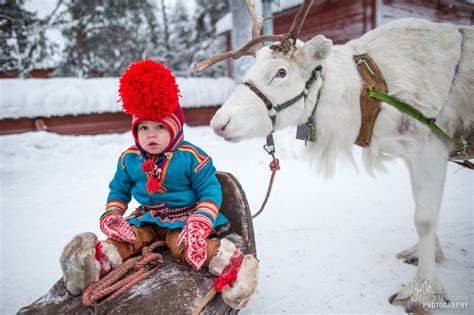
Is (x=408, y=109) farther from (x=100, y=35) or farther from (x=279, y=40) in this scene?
(x=100, y=35)

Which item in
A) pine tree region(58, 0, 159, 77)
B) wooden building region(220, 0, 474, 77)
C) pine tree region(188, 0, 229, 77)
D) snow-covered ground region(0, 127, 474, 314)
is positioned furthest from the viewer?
pine tree region(188, 0, 229, 77)

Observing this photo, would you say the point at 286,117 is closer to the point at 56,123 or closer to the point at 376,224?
the point at 376,224

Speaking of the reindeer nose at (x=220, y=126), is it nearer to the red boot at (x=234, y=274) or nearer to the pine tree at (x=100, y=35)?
the red boot at (x=234, y=274)

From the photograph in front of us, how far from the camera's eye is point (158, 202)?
1815mm

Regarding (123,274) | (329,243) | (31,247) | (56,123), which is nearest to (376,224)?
(329,243)

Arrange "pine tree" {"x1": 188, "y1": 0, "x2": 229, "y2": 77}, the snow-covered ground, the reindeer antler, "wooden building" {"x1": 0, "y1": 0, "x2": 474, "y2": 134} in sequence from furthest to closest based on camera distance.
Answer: "pine tree" {"x1": 188, "y1": 0, "x2": 229, "y2": 77} < "wooden building" {"x1": 0, "y1": 0, "x2": 474, "y2": 134} < the snow-covered ground < the reindeer antler

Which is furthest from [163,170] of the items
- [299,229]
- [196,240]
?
[299,229]

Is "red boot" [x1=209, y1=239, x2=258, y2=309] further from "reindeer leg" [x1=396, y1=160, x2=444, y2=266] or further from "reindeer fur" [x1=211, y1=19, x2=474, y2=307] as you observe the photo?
"reindeer leg" [x1=396, y1=160, x2=444, y2=266]

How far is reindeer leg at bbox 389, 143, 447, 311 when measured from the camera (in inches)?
73.3

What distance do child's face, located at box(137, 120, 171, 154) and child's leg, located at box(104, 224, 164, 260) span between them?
489mm

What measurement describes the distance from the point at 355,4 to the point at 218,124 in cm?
916

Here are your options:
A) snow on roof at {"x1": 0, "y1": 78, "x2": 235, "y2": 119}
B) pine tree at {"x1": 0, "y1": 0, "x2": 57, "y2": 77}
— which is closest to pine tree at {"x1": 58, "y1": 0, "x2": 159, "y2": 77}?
pine tree at {"x1": 0, "y1": 0, "x2": 57, "y2": 77}

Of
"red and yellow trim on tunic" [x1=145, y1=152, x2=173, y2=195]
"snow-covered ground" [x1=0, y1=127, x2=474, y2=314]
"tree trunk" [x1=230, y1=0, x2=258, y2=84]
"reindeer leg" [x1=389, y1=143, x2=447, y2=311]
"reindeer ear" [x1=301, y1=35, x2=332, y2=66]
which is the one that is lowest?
"snow-covered ground" [x1=0, y1=127, x2=474, y2=314]

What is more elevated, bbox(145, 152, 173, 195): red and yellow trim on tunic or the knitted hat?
the knitted hat
